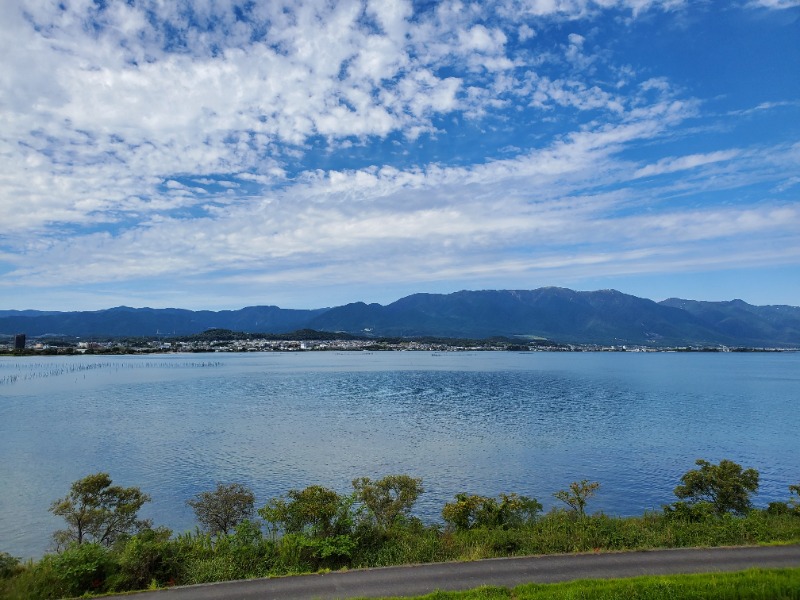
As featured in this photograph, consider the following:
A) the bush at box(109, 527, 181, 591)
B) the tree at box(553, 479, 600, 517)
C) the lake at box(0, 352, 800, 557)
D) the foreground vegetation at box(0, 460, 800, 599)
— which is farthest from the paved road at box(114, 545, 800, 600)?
the lake at box(0, 352, 800, 557)

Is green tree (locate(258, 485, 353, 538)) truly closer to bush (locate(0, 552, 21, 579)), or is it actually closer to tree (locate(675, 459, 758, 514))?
bush (locate(0, 552, 21, 579))

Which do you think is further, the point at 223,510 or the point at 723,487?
the point at 723,487

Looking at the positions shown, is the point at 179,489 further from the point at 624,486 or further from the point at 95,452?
the point at 624,486

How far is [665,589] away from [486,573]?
17.4ft

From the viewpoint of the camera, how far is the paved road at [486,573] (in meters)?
15.2

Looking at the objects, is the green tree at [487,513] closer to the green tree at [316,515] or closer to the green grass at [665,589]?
the green tree at [316,515]

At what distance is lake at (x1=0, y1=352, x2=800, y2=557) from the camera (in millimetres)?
39844

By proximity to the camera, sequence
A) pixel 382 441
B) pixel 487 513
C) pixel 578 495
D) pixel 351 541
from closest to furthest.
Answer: pixel 351 541, pixel 487 513, pixel 578 495, pixel 382 441

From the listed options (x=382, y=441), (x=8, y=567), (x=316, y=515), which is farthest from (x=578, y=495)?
(x=382, y=441)

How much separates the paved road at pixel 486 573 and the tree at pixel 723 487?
11244 millimetres

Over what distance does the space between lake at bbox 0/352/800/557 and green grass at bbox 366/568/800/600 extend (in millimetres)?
18183

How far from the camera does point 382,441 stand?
5834 centimetres

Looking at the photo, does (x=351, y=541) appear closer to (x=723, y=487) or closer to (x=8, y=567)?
(x=8, y=567)

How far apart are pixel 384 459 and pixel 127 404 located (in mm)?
63634
